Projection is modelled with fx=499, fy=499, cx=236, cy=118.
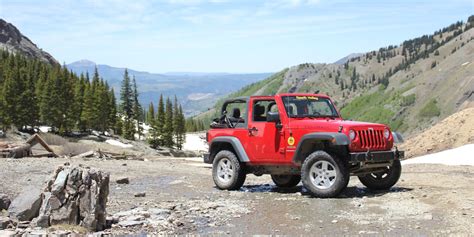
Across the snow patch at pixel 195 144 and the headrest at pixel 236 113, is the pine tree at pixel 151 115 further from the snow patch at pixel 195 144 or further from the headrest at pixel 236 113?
the headrest at pixel 236 113

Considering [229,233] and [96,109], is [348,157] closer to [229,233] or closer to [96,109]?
[229,233]

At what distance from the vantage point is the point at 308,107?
1348 cm

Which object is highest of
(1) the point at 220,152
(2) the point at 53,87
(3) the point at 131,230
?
(2) the point at 53,87

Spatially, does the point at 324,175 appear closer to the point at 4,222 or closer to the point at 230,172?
the point at 230,172

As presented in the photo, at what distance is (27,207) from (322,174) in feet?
21.6

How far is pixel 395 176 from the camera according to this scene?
1295cm

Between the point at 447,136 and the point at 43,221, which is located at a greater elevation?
the point at 447,136

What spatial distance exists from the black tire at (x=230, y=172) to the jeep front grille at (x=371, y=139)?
3.63 metres

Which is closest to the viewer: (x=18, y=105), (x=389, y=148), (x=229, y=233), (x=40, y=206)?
(x=229, y=233)

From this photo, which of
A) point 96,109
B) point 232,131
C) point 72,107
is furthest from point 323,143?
point 96,109

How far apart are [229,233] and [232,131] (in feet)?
19.0

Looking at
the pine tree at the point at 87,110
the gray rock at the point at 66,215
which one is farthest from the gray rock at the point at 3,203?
the pine tree at the point at 87,110

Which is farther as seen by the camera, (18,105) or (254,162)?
(18,105)

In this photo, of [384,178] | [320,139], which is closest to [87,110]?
[384,178]
